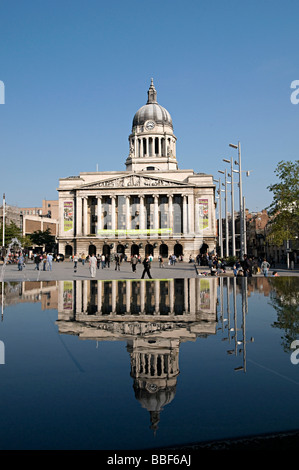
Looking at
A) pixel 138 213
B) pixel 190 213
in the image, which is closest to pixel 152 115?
pixel 138 213

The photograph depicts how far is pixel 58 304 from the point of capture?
1420cm

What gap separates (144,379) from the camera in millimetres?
5426

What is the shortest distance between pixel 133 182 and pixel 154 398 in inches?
3081

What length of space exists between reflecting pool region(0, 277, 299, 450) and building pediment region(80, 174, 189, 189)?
233 ft

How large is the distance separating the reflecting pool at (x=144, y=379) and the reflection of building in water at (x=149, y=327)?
0.08ft

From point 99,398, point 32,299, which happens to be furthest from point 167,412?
point 32,299

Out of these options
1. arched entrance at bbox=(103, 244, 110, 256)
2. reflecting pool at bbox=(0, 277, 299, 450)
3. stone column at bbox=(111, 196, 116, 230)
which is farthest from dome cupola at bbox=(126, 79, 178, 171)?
reflecting pool at bbox=(0, 277, 299, 450)

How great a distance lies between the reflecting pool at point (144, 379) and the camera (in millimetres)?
4039

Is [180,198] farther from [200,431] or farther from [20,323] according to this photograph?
[200,431]

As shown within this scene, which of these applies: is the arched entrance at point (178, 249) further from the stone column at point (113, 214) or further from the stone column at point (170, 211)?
the stone column at point (113, 214)

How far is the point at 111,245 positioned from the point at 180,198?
16.0 m

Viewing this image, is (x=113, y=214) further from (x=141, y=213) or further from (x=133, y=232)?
(x=133, y=232)

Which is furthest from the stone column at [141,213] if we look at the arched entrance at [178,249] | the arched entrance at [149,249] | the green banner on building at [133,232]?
the arched entrance at [178,249]
